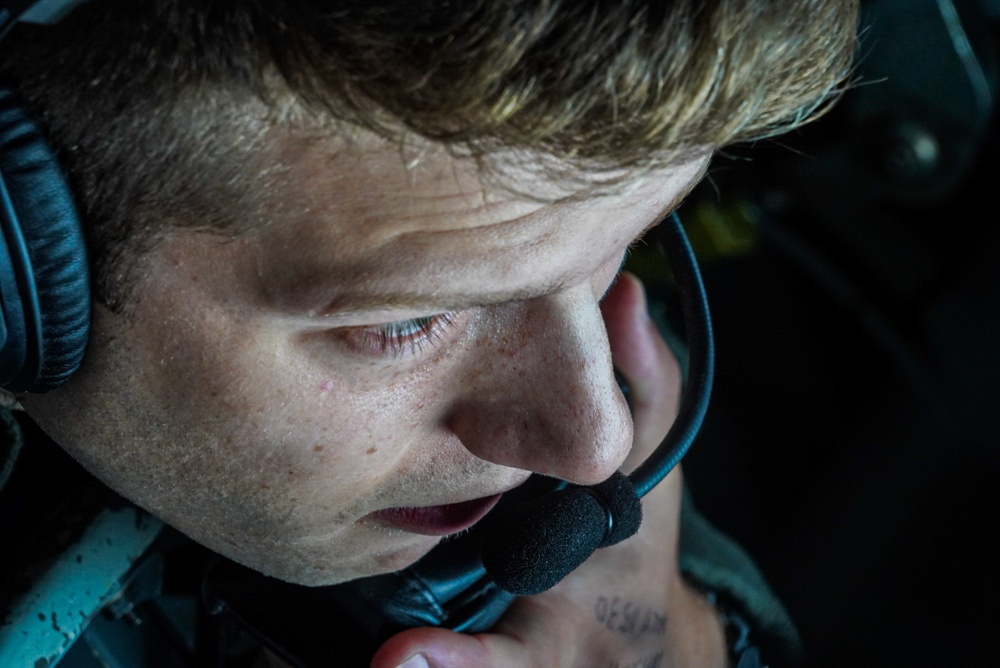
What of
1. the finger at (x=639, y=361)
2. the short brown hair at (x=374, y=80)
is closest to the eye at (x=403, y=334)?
the short brown hair at (x=374, y=80)

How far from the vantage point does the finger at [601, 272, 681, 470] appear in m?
1.15

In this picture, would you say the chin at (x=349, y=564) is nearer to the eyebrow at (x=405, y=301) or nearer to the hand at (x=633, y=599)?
the hand at (x=633, y=599)

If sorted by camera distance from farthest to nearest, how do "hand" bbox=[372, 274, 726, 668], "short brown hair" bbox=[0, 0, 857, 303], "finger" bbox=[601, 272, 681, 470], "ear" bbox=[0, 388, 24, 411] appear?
"finger" bbox=[601, 272, 681, 470] < "hand" bbox=[372, 274, 726, 668] < "ear" bbox=[0, 388, 24, 411] < "short brown hair" bbox=[0, 0, 857, 303]

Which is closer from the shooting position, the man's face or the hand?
the man's face

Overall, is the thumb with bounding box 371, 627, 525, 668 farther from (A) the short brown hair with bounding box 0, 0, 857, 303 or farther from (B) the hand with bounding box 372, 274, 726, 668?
(A) the short brown hair with bounding box 0, 0, 857, 303

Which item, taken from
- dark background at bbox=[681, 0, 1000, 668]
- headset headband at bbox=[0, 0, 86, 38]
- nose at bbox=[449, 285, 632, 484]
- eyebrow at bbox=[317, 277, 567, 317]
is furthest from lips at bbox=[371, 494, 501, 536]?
dark background at bbox=[681, 0, 1000, 668]

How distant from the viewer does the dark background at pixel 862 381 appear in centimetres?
152

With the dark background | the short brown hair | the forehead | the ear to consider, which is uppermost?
the short brown hair

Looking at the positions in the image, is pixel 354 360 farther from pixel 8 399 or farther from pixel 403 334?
pixel 8 399

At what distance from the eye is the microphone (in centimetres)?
19

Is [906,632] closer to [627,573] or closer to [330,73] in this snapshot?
[627,573]

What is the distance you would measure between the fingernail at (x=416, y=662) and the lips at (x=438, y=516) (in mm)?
97

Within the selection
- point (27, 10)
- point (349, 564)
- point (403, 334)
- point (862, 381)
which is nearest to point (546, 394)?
point (403, 334)

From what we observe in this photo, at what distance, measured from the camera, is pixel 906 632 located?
1.64 metres
